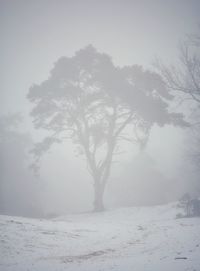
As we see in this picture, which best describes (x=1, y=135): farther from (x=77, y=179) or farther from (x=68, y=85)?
(x=77, y=179)

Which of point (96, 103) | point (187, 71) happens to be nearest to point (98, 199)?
point (96, 103)

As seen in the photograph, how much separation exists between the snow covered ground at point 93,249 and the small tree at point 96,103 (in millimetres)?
11020

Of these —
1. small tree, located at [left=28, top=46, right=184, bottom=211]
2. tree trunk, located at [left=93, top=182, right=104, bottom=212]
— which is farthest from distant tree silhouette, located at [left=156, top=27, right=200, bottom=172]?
tree trunk, located at [left=93, top=182, right=104, bottom=212]

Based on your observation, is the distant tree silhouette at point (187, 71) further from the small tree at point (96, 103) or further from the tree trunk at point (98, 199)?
the tree trunk at point (98, 199)

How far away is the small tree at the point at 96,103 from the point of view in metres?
21.2

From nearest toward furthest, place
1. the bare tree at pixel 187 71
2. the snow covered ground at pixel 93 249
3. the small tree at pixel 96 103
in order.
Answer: the snow covered ground at pixel 93 249 → the bare tree at pixel 187 71 → the small tree at pixel 96 103

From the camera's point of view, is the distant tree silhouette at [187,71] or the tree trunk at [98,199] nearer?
the distant tree silhouette at [187,71]

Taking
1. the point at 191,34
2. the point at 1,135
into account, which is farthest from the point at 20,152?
the point at 191,34

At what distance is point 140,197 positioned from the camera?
54844mm

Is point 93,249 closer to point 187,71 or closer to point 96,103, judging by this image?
point 187,71

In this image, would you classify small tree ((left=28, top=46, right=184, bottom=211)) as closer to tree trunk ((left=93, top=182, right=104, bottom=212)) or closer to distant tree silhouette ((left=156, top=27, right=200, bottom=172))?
tree trunk ((left=93, top=182, right=104, bottom=212))

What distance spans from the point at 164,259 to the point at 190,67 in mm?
11746

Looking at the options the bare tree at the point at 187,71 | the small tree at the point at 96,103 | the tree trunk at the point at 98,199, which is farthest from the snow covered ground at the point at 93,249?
the small tree at the point at 96,103

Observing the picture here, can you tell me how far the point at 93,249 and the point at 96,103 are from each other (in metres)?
14.7
